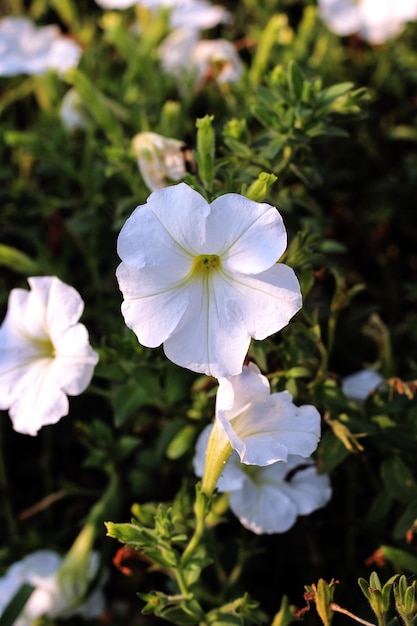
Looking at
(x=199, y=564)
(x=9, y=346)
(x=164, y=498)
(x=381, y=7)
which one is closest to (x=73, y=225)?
(x=9, y=346)

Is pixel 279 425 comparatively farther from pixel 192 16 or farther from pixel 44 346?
pixel 192 16

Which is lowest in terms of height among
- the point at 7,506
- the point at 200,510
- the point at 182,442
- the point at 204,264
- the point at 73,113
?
the point at 7,506

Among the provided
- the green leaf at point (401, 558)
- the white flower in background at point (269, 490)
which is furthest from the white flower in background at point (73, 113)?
the green leaf at point (401, 558)

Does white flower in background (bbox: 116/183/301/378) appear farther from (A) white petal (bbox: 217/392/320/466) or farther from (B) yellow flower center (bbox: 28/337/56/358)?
(B) yellow flower center (bbox: 28/337/56/358)

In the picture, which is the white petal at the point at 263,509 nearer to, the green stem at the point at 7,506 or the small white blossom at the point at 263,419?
the small white blossom at the point at 263,419

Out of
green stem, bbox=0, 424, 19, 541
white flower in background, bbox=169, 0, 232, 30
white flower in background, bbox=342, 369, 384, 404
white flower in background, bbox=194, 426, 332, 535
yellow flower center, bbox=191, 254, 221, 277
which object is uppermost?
yellow flower center, bbox=191, 254, 221, 277

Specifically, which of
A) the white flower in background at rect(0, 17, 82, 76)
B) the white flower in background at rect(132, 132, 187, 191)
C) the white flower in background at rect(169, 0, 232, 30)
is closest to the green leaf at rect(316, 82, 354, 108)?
the white flower in background at rect(132, 132, 187, 191)

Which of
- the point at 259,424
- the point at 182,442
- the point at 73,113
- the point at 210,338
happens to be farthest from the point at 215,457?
the point at 73,113
